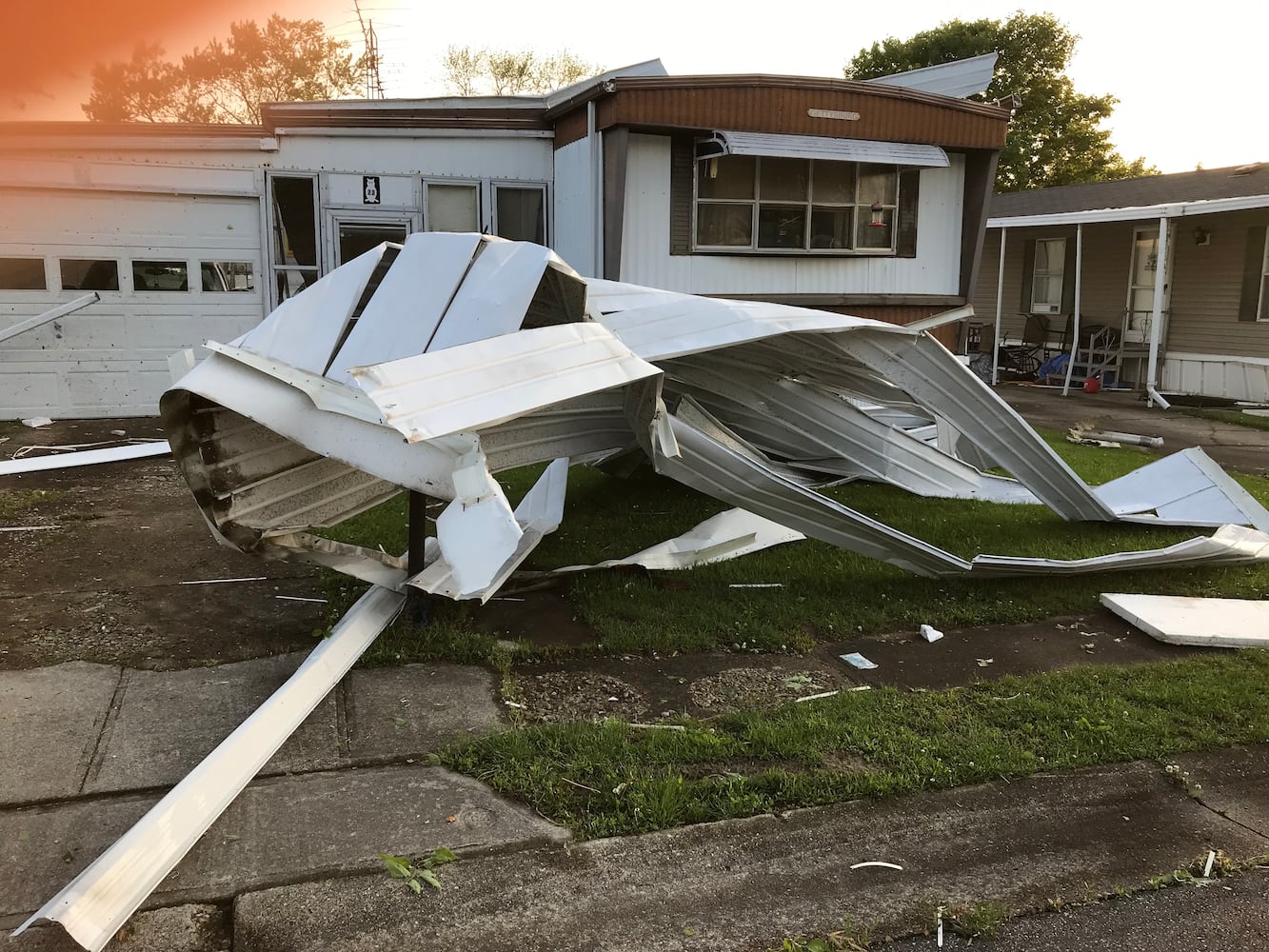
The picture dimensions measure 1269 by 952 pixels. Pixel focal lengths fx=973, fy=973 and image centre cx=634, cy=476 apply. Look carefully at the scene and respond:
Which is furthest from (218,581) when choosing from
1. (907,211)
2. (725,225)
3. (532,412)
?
(907,211)

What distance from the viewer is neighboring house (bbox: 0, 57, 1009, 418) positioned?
37.3 ft

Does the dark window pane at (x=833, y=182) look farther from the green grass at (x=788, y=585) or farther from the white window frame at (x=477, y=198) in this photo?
the green grass at (x=788, y=585)

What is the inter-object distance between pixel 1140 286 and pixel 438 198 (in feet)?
41.3

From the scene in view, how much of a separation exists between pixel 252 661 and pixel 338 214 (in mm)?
8626

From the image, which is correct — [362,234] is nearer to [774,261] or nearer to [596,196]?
[596,196]

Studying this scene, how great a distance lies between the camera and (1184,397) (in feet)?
50.5

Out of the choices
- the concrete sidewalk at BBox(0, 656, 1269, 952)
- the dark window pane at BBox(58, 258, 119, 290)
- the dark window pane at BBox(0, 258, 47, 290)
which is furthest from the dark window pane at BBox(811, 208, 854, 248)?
the concrete sidewalk at BBox(0, 656, 1269, 952)

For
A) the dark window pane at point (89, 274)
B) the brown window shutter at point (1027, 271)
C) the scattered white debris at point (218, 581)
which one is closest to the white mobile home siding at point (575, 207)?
the dark window pane at point (89, 274)

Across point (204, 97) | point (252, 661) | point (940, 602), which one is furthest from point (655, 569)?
point (204, 97)

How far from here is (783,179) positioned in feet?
42.2

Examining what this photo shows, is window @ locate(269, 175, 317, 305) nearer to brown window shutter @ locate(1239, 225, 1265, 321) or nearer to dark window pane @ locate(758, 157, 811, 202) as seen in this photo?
dark window pane @ locate(758, 157, 811, 202)

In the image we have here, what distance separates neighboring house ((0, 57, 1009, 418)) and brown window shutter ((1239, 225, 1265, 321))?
17.3 feet

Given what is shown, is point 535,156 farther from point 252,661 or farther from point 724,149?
point 252,661

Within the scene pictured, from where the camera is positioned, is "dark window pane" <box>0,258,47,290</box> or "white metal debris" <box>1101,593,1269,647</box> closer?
"white metal debris" <box>1101,593,1269,647</box>
